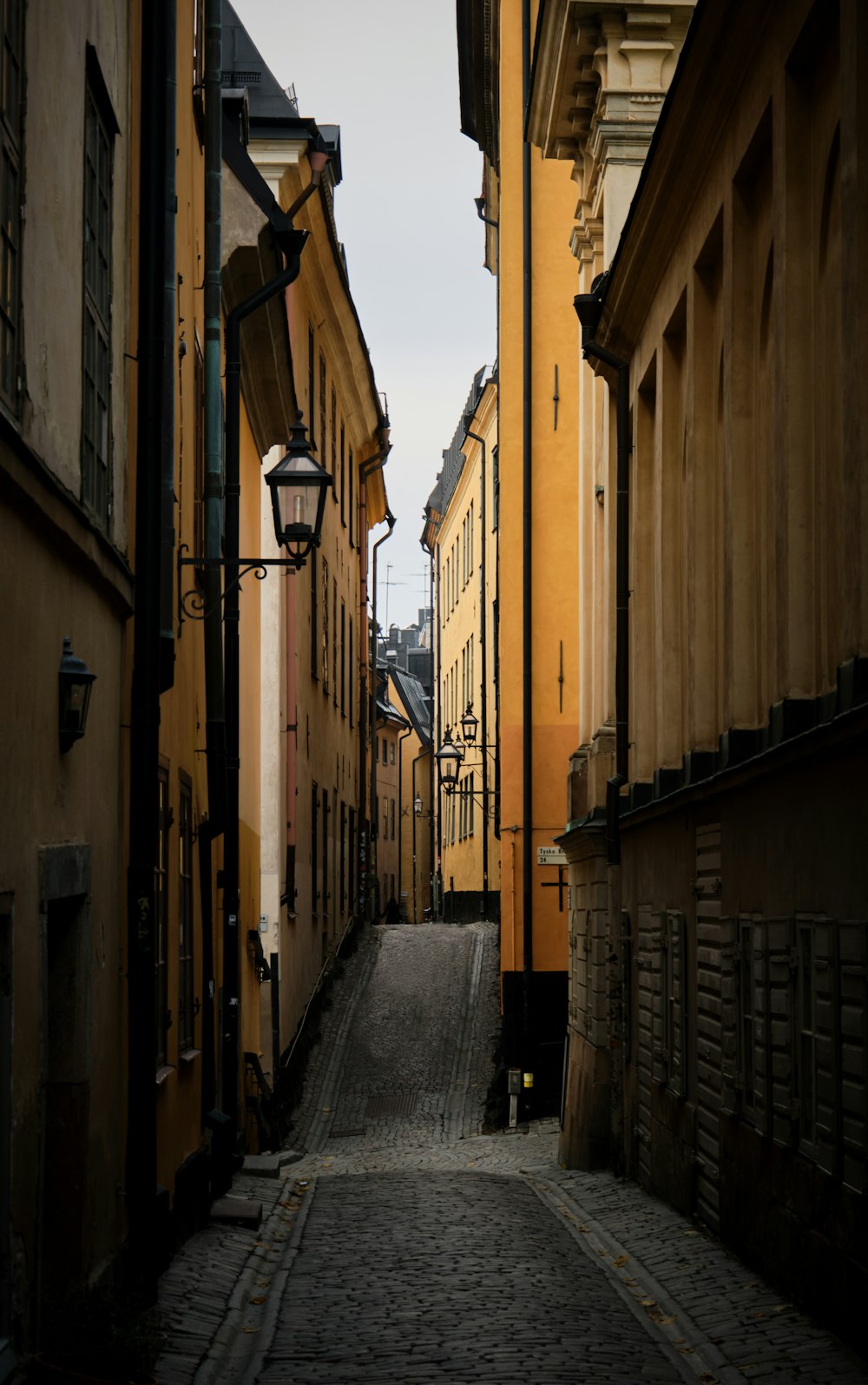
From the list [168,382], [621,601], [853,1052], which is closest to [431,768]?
[621,601]

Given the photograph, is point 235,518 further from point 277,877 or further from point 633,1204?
point 277,877

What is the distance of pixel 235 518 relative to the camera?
14898mm

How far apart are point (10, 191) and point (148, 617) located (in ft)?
10.6

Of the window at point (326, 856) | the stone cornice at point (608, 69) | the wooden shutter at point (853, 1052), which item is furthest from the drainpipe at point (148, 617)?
the window at point (326, 856)

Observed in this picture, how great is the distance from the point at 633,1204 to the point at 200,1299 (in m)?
5.60

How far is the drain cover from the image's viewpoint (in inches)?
1008

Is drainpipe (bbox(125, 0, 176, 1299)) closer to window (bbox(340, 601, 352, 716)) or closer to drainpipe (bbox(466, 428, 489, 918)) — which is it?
window (bbox(340, 601, 352, 716))

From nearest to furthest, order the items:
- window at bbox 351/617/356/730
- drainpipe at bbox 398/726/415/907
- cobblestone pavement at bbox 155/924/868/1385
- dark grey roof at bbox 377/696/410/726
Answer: cobblestone pavement at bbox 155/924/868/1385
window at bbox 351/617/356/730
dark grey roof at bbox 377/696/410/726
drainpipe at bbox 398/726/415/907

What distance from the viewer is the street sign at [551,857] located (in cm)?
2716

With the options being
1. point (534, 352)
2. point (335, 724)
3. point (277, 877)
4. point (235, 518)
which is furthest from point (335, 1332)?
point (335, 724)

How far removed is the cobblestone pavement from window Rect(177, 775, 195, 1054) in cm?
138

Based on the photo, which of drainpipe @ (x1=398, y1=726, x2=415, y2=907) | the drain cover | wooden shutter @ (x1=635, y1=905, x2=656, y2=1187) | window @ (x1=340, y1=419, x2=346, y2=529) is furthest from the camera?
drainpipe @ (x1=398, y1=726, x2=415, y2=907)

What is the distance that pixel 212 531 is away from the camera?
14.2m

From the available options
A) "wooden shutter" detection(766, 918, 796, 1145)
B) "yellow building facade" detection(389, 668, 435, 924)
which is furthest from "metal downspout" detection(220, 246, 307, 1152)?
"yellow building facade" detection(389, 668, 435, 924)
